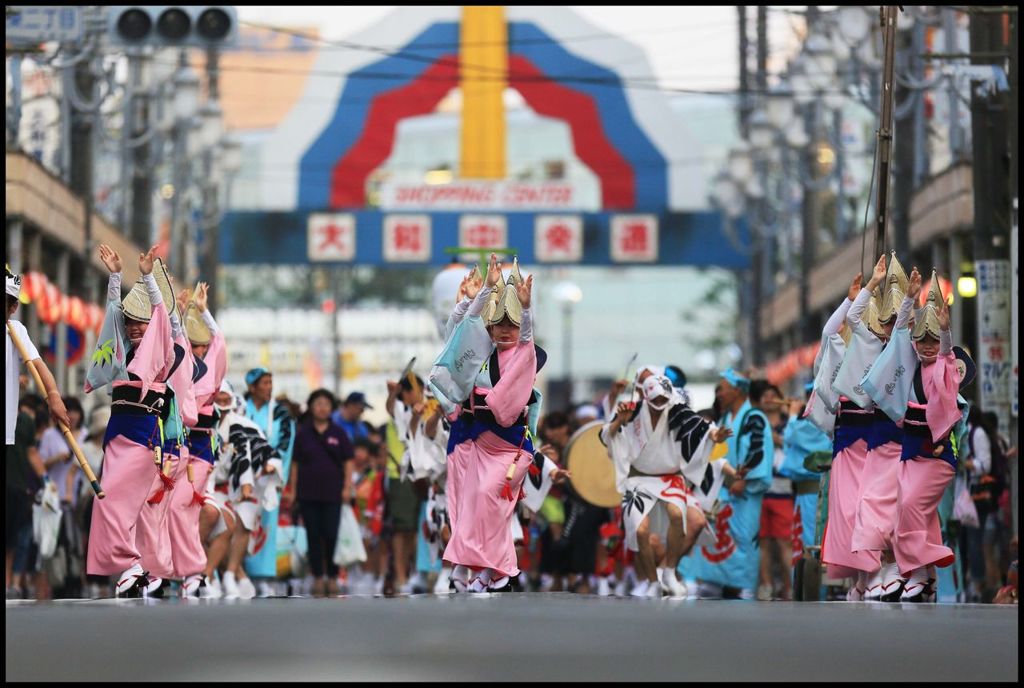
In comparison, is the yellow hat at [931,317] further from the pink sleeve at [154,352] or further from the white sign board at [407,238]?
the white sign board at [407,238]

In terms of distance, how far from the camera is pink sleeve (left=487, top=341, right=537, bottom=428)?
13.2 metres

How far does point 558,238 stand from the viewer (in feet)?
125

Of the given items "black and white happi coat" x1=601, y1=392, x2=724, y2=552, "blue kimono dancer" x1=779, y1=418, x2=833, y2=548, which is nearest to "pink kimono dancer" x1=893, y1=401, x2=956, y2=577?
"black and white happi coat" x1=601, y1=392, x2=724, y2=552

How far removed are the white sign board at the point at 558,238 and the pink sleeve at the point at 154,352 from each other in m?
24.7

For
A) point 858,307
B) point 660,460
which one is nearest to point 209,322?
point 660,460

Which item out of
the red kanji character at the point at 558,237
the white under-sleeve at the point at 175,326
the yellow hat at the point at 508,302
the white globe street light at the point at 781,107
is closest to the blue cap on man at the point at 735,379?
the yellow hat at the point at 508,302

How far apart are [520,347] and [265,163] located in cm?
2557

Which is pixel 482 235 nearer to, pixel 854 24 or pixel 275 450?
pixel 854 24

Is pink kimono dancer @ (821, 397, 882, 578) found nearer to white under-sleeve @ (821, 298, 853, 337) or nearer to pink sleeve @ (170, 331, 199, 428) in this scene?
white under-sleeve @ (821, 298, 853, 337)

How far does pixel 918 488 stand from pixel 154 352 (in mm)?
4433

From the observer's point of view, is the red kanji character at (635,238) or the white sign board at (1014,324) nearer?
A: the white sign board at (1014,324)

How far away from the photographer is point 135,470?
13039mm

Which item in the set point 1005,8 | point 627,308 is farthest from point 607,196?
point 627,308

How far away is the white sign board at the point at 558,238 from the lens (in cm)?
3791
